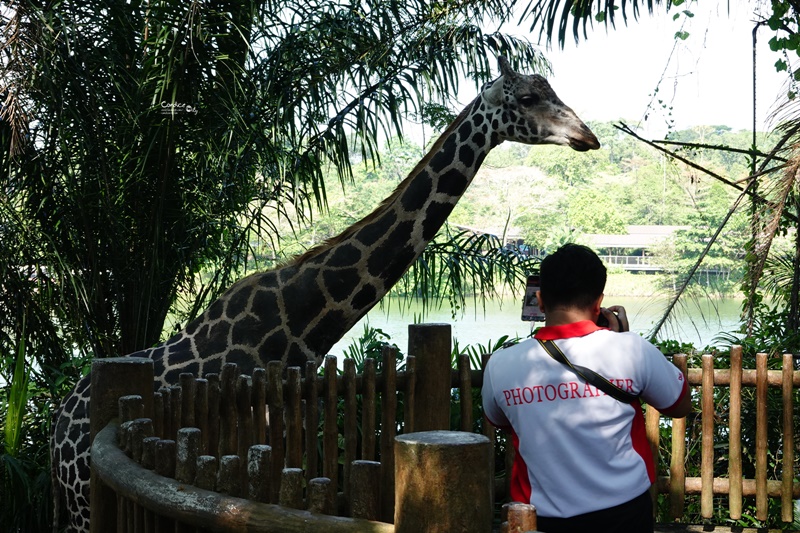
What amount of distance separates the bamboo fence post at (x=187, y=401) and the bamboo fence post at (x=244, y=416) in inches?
8.9

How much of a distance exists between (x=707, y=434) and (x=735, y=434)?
0.42 ft

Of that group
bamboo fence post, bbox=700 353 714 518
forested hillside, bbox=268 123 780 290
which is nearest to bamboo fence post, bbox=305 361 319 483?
bamboo fence post, bbox=700 353 714 518

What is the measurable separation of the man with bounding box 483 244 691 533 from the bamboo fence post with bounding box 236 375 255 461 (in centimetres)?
131

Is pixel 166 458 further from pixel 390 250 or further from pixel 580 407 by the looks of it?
pixel 390 250

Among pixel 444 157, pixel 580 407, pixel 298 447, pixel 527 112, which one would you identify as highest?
pixel 527 112

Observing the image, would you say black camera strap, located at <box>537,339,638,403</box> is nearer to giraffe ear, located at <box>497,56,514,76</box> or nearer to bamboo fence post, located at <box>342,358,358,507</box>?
bamboo fence post, located at <box>342,358,358,507</box>

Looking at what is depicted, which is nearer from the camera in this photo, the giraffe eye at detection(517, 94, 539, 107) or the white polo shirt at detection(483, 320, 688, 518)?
the white polo shirt at detection(483, 320, 688, 518)

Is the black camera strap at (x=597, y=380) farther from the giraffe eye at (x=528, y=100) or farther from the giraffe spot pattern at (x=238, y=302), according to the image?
the giraffe eye at (x=528, y=100)

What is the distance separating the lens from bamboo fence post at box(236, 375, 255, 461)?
3285mm

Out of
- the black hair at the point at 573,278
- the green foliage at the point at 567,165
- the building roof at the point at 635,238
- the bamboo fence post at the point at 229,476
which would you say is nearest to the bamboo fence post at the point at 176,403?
the bamboo fence post at the point at 229,476

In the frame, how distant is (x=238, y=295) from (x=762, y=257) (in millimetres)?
2804

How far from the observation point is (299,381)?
351 cm

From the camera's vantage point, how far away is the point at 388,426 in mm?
3832

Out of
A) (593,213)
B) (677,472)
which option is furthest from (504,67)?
(593,213)
